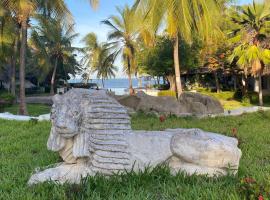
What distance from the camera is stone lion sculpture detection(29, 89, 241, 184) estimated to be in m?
3.77

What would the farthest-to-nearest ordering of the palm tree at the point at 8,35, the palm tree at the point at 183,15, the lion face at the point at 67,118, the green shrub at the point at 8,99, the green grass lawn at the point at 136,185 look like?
the green shrub at the point at 8,99, the palm tree at the point at 8,35, the palm tree at the point at 183,15, the lion face at the point at 67,118, the green grass lawn at the point at 136,185

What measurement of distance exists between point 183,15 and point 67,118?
503 inches

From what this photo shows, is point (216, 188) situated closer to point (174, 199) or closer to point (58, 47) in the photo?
point (174, 199)

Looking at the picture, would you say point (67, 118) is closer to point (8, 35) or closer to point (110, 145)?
point (110, 145)

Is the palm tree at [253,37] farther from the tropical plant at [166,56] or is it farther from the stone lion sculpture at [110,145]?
the stone lion sculpture at [110,145]

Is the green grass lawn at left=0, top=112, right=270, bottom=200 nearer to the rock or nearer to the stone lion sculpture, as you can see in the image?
the stone lion sculpture

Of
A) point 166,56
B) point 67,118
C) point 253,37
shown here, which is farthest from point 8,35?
point 67,118

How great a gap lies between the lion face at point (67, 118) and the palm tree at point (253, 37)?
17.3 metres

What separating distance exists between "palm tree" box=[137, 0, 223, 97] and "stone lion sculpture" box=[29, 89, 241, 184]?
39.8ft

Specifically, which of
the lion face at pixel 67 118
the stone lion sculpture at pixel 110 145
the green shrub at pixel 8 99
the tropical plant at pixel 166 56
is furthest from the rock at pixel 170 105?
the tropical plant at pixel 166 56

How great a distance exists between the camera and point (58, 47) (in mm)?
40406

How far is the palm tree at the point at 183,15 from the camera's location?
52.0ft

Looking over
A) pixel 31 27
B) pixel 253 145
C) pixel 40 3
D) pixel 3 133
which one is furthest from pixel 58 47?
pixel 253 145

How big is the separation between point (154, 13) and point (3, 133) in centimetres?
962
